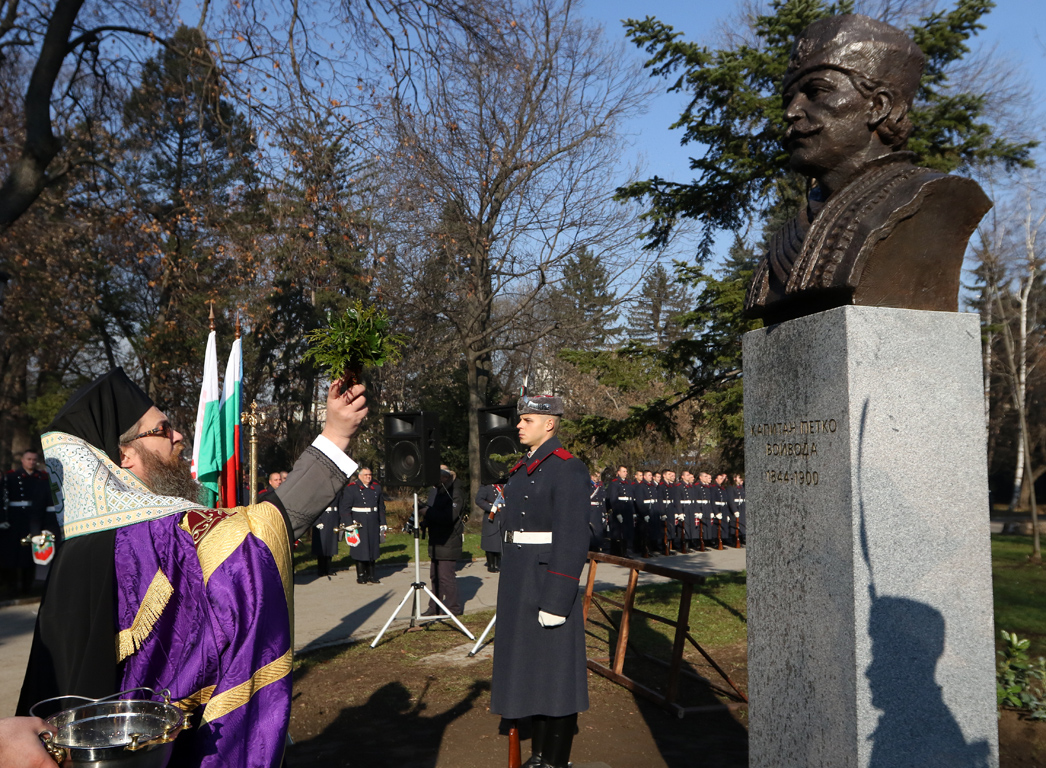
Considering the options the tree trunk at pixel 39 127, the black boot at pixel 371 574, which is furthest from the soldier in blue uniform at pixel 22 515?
the tree trunk at pixel 39 127

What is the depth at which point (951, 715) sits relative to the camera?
125 inches

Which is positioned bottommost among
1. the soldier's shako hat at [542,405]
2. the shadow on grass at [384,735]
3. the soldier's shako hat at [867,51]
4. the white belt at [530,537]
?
the shadow on grass at [384,735]

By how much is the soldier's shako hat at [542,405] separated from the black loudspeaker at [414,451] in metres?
3.80

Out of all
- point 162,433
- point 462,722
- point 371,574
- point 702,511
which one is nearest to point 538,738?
point 462,722

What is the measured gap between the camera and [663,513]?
18703 mm

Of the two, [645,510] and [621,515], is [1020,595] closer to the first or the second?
[645,510]

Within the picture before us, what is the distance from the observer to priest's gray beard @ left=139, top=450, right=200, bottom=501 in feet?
8.16

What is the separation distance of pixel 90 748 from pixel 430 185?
67.5 feet

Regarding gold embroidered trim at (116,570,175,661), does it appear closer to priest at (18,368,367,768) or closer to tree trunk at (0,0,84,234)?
priest at (18,368,367,768)

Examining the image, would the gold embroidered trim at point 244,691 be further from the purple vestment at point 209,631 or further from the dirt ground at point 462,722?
the dirt ground at point 462,722

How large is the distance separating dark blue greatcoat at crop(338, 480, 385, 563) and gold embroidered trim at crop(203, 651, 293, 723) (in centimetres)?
1033

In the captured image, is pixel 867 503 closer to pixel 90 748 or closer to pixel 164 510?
pixel 164 510

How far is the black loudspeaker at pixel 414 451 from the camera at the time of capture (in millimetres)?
8844

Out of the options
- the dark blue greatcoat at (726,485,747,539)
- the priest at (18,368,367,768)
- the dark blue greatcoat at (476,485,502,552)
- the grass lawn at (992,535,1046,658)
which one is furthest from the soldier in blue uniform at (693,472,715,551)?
the priest at (18,368,367,768)
